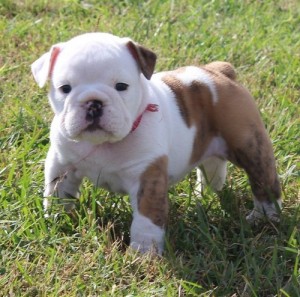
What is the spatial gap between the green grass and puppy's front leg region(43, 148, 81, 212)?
7 cm

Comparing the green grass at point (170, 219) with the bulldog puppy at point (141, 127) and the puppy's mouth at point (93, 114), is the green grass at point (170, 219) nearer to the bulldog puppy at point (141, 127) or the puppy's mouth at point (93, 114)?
the bulldog puppy at point (141, 127)

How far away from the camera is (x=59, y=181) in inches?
Result: 153

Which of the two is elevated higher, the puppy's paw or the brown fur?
the brown fur

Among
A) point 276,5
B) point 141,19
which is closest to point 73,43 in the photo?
point 141,19

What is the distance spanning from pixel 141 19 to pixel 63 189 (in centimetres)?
284

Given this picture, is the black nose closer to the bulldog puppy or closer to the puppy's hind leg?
the bulldog puppy

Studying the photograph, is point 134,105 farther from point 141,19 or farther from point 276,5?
point 276,5

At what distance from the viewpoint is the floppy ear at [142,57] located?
3777 millimetres

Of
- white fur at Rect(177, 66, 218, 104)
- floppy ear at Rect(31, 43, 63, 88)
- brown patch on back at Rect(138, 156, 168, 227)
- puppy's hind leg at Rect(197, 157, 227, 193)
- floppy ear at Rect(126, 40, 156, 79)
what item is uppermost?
floppy ear at Rect(126, 40, 156, 79)

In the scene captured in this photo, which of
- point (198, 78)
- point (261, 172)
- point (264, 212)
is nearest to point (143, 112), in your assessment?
point (198, 78)

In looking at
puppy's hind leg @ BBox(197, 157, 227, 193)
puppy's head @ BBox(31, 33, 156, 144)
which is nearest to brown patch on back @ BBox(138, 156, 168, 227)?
puppy's head @ BBox(31, 33, 156, 144)

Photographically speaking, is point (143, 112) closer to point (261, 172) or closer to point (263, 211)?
point (261, 172)

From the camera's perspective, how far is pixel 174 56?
6055 millimetres

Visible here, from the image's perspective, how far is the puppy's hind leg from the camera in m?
4.51
